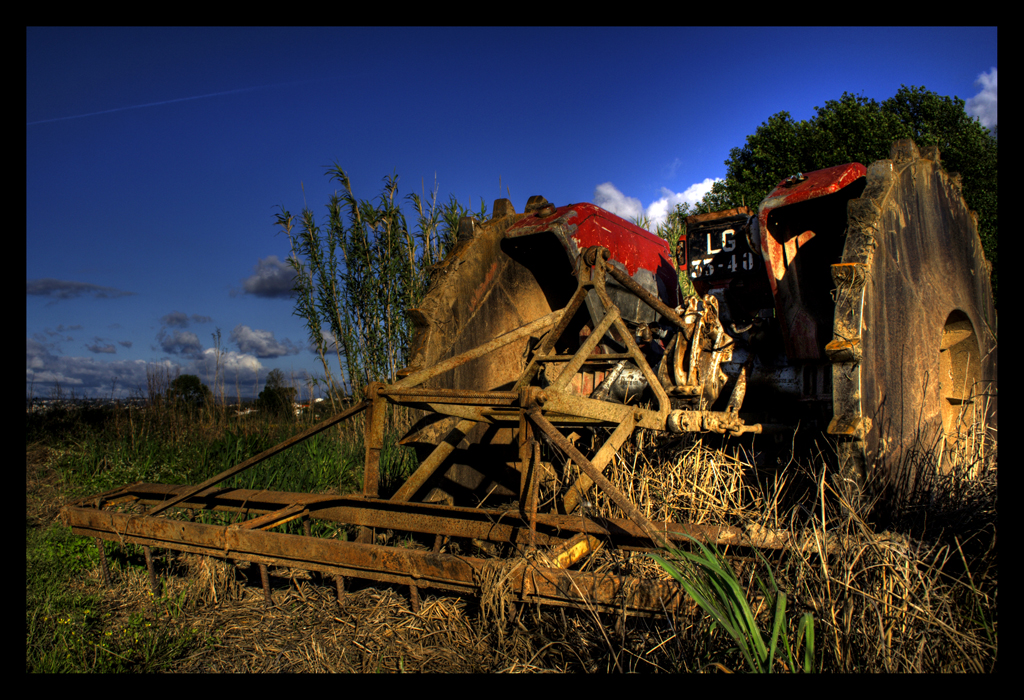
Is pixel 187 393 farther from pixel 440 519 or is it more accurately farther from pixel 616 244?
pixel 440 519

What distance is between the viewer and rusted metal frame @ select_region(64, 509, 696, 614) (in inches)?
75.9

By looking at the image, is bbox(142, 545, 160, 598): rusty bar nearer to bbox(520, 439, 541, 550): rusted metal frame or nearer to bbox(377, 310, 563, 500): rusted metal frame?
bbox(377, 310, 563, 500): rusted metal frame

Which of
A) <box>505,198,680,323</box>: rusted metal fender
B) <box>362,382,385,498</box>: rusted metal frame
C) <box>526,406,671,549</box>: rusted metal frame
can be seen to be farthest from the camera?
<box>505,198,680,323</box>: rusted metal fender

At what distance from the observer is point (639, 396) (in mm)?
3715

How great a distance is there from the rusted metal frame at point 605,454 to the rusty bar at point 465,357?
85 centimetres

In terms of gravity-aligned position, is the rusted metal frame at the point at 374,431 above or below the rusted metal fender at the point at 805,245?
below

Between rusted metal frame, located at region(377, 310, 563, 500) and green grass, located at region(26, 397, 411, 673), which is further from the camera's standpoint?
rusted metal frame, located at region(377, 310, 563, 500)

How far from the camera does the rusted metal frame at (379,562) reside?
1927 mm

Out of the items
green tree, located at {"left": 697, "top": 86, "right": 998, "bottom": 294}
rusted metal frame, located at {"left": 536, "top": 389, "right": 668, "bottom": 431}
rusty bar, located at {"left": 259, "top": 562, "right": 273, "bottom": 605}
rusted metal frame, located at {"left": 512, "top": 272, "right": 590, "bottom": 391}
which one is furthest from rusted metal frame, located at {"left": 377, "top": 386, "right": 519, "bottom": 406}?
green tree, located at {"left": 697, "top": 86, "right": 998, "bottom": 294}

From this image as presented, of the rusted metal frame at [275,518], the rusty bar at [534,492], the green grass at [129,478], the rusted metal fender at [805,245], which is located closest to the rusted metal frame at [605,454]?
the rusty bar at [534,492]

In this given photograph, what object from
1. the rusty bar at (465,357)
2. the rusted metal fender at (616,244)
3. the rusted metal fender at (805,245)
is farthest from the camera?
the rusted metal fender at (616,244)

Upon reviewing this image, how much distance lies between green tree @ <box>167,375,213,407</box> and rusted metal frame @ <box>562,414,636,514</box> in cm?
571

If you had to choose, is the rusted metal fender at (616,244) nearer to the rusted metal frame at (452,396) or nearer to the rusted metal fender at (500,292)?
the rusted metal fender at (500,292)
